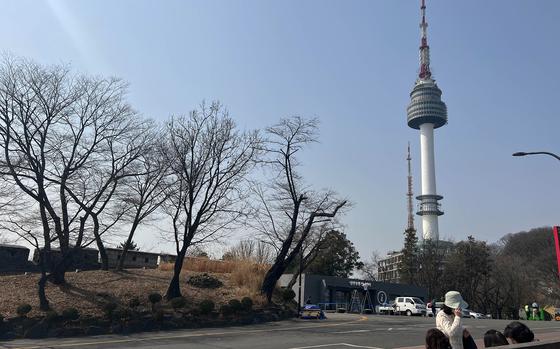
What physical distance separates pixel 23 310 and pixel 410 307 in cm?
3099

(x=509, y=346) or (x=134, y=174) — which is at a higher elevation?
(x=134, y=174)

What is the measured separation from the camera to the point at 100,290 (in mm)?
26219

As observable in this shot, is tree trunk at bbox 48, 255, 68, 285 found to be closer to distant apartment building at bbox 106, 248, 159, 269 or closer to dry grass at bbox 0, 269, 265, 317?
dry grass at bbox 0, 269, 265, 317

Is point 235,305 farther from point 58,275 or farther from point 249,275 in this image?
point 58,275

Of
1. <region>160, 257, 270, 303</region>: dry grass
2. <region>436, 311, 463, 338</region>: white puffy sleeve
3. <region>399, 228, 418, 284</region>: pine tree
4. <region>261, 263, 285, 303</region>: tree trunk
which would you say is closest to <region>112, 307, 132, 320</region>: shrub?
<region>160, 257, 270, 303</region>: dry grass

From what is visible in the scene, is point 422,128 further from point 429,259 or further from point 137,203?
point 137,203

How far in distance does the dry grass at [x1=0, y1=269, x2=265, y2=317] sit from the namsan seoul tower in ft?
360

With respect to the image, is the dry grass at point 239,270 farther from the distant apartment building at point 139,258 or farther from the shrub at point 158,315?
the distant apartment building at point 139,258

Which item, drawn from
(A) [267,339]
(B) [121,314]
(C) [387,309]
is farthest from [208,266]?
(C) [387,309]

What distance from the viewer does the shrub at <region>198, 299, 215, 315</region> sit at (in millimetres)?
24703

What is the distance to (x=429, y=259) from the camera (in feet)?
241

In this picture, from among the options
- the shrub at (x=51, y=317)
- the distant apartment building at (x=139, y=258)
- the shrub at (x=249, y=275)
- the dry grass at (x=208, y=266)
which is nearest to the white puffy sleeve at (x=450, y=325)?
the shrub at (x=51, y=317)

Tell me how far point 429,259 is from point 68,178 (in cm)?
5942

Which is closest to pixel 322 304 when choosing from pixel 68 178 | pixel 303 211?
pixel 303 211
